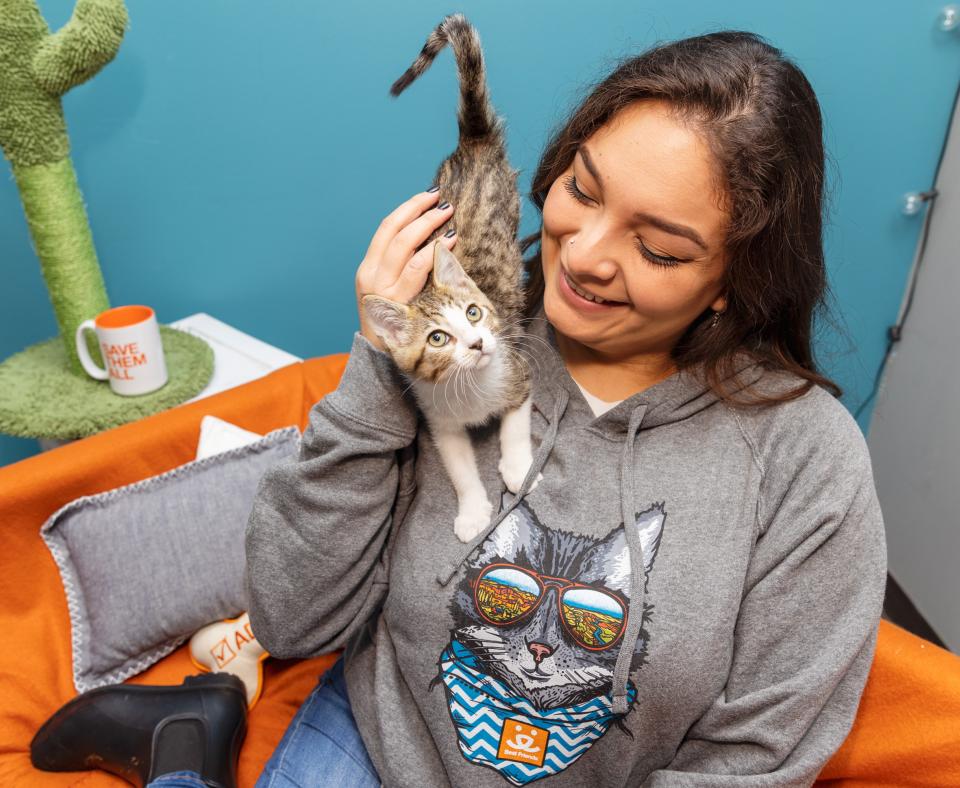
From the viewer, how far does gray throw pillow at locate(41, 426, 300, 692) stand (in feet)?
4.94

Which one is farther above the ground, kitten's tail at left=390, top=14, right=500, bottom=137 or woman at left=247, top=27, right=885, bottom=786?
kitten's tail at left=390, top=14, right=500, bottom=137

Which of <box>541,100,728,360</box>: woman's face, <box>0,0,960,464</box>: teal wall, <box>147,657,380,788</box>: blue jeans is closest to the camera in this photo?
<box>541,100,728,360</box>: woman's face

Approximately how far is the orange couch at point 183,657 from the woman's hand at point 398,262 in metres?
0.87

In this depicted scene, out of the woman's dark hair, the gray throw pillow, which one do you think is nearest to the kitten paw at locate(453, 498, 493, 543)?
the woman's dark hair

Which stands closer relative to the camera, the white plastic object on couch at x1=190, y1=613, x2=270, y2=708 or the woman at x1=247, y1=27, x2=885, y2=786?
the woman at x1=247, y1=27, x2=885, y2=786

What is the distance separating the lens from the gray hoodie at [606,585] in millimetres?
950

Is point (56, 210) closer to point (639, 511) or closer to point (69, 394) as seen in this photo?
point (69, 394)

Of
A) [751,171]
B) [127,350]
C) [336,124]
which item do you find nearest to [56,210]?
[127,350]

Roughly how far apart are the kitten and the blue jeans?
1.40 ft

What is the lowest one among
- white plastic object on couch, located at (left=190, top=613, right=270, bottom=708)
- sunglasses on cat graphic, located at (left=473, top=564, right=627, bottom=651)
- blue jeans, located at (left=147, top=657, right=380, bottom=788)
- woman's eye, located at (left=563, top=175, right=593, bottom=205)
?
white plastic object on couch, located at (left=190, top=613, right=270, bottom=708)

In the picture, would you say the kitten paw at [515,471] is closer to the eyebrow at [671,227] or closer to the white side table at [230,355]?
the eyebrow at [671,227]

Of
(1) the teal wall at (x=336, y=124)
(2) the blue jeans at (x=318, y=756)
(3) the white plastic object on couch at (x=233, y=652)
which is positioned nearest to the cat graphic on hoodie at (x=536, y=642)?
(2) the blue jeans at (x=318, y=756)

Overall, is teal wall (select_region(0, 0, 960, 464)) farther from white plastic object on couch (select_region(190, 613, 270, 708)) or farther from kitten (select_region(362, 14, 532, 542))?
white plastic object on couch (select_region(190, 613, 270, 708))

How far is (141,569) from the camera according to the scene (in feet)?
5.01
